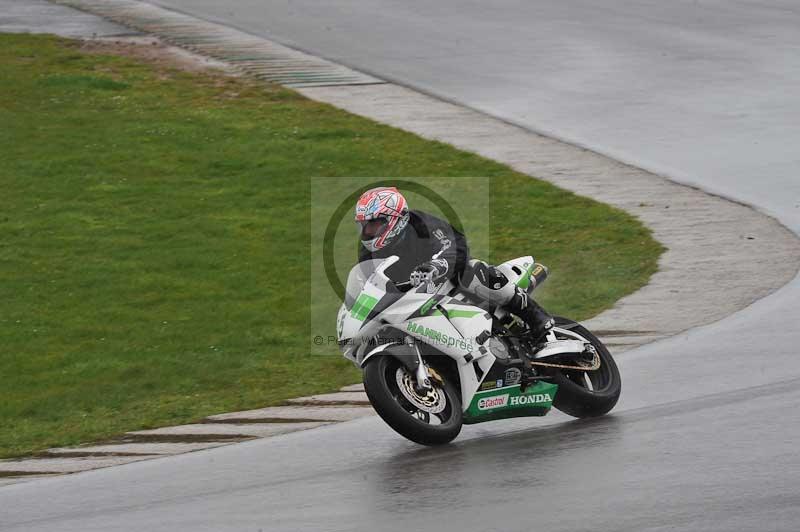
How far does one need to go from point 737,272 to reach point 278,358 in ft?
16.1

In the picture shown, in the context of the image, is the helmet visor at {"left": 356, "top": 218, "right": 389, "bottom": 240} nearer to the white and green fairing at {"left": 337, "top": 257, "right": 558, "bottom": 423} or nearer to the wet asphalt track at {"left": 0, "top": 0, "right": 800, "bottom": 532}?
the white and green fairing at {"left": 337, "top": 257, "right": 558, "bottom": 423}

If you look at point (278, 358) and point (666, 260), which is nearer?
point (278, 358)

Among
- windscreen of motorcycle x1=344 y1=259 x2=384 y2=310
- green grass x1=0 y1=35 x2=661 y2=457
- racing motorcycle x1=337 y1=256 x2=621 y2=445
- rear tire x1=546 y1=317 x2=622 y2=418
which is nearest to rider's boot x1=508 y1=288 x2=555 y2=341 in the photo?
racing motorcycle x1=337 y1=256 x2=621 y2=445

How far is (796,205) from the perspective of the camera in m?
16.5

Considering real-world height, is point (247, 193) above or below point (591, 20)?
below

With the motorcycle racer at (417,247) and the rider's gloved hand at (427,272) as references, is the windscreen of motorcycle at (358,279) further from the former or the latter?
the rider's gloved hand at (427,272)

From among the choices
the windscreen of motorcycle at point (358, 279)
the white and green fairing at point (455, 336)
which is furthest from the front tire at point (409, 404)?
the windscreen of motorcycle at point (358, 279)

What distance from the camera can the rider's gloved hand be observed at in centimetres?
884

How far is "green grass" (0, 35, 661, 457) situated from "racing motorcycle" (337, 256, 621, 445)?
2457 millimetres

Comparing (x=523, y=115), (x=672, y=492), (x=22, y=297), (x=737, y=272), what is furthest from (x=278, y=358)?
(x=523, y=115)

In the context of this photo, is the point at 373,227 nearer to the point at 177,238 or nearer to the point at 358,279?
the point at 358,279

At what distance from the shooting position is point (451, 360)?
9.02 metres

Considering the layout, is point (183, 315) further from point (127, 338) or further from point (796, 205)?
point (796, 205)

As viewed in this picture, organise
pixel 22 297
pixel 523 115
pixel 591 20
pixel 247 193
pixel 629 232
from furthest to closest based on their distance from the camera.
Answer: pixel 591 20 < pixel 523 115 < pixel 247 193 < pixel 629 232 < pixel 22 297
